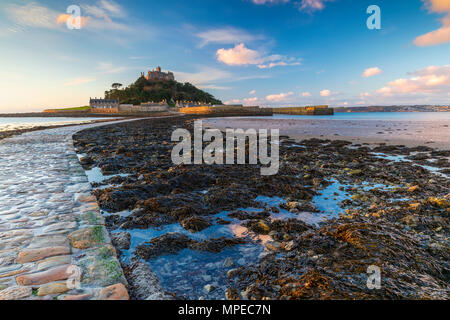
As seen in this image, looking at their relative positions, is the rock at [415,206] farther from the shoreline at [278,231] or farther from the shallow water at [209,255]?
the shallow water at [209,255]

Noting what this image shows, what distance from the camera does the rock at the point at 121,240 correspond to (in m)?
3.72

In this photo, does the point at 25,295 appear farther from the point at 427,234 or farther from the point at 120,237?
the point at 427,234

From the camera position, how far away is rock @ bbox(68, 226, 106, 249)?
3.55 metres

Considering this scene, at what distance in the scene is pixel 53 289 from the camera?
251 cm

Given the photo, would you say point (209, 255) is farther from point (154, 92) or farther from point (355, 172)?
point (154, 92)

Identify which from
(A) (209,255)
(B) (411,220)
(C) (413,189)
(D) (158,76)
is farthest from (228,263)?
(D) (158,76)

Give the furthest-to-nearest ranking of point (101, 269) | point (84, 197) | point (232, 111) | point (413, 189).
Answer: point (232, 111) → point (413, 189) → point (84, 197) → point (101, 269)

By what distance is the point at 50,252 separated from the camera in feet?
10.7

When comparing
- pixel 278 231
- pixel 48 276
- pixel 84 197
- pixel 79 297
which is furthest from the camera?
pixel 84 197

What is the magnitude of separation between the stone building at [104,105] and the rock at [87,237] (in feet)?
422

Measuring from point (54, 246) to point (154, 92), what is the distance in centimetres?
15415

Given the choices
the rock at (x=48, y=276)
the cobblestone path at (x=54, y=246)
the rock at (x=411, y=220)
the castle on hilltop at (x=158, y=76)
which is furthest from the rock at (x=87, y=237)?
the castle on hilltop at (x=158, y=76)
